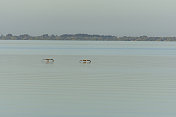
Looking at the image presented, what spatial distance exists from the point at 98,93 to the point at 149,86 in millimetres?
3041

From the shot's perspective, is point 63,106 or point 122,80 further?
point 122,80

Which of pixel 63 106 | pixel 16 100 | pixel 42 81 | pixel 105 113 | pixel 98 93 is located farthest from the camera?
pixel 42 81

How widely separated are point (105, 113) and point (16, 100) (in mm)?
3375

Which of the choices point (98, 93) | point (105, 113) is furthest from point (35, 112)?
point (98, 93)

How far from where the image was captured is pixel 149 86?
16.6 metres

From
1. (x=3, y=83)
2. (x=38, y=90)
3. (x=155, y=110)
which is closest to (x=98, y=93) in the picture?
(x=38, y=90)

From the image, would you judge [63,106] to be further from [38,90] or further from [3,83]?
[3,83]

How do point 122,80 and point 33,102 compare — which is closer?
point 33,102

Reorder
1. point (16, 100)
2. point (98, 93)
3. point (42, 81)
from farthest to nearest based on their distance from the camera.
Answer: point (42, 81), point (98, 93), point (16, 100)

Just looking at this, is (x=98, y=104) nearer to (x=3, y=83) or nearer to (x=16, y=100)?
(x=16, y=100)

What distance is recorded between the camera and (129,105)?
39.3 feet

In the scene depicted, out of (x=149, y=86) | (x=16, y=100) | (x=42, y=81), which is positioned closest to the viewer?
(x=16, y=100)

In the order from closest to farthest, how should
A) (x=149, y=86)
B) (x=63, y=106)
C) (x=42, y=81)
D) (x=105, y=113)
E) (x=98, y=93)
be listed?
1. (x=105, y=113)
2. (x=63, y=106)
3. (x=98, y=93)
4. (x=149, y=86)
5. (x=42, y=81)

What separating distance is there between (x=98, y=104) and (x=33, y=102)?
6.73ft
